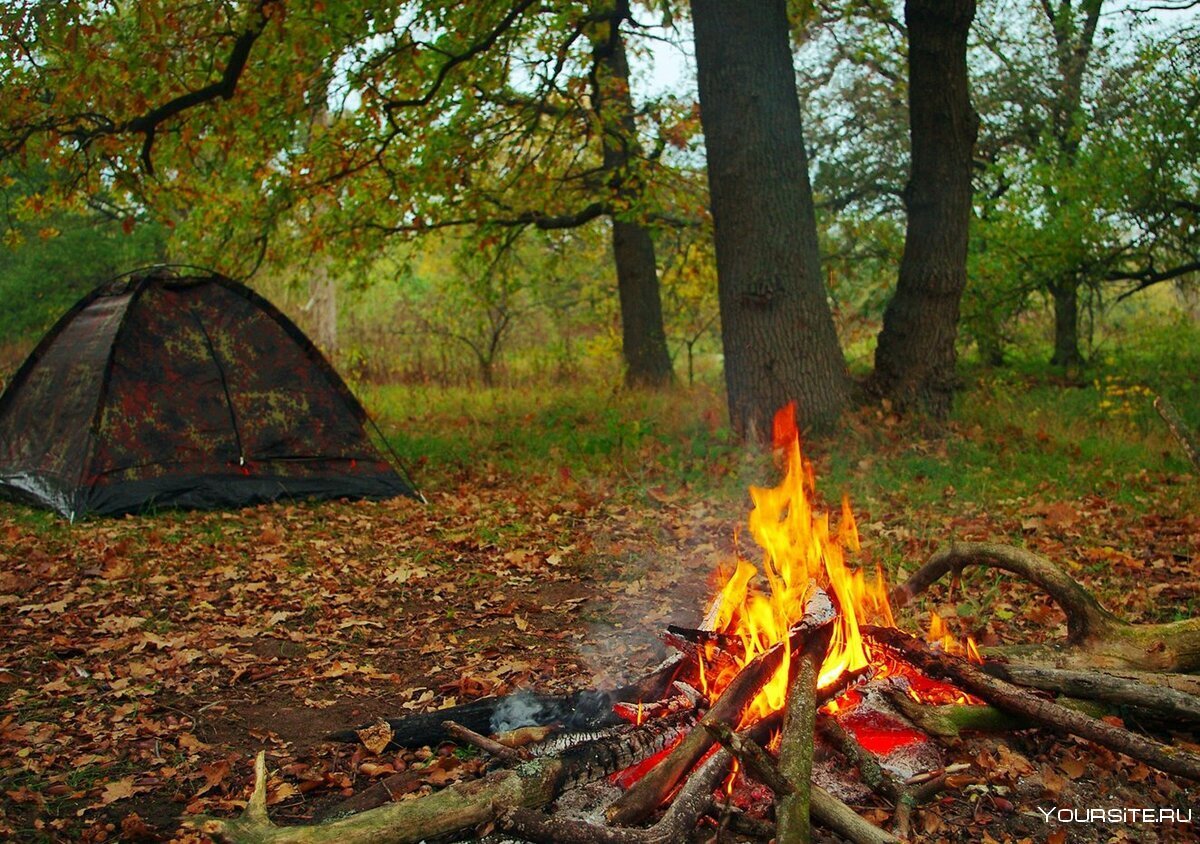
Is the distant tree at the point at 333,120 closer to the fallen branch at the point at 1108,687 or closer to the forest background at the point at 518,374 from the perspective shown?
the forest background at the point at 518,374

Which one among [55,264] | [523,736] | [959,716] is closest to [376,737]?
[523,736]

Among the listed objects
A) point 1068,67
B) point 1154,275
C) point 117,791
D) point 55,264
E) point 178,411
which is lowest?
point 117,791

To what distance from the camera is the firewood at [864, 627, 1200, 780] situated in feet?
11.0

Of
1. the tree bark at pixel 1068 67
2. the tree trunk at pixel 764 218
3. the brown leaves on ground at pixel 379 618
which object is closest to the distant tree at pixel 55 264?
the brown leaves on ground at pixel 379 618

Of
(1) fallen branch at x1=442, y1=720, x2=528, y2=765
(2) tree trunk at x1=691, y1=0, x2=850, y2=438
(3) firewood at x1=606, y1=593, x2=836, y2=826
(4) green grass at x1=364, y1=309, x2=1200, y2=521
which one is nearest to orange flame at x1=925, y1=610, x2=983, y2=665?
(3) firewood at x1=606, y1=593, x2=836, y2=826

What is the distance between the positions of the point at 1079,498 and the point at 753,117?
4.52m

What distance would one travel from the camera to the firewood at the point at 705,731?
3297 millimetres

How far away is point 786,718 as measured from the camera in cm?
341

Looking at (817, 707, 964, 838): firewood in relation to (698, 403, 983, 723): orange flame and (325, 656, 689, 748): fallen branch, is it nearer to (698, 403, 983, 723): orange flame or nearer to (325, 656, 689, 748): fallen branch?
(698, 403, 983, 723): orange flame

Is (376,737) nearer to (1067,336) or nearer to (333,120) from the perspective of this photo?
(333,120)

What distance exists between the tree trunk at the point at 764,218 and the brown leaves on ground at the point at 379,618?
3.59 feet

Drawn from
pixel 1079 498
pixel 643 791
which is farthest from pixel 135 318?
pixel 1079 498

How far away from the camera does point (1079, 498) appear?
8.24 m

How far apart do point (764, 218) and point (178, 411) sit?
5761 mm
